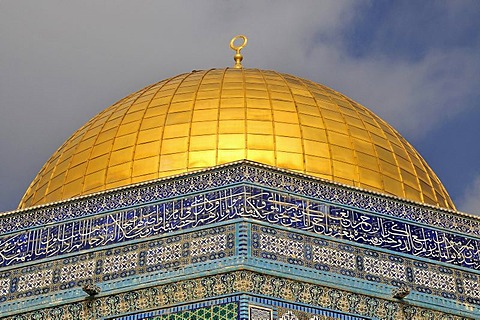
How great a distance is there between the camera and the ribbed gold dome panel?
41.4 feet

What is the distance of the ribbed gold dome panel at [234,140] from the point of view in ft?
41.4

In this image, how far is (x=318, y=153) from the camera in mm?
12711

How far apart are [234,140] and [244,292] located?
9.86ft

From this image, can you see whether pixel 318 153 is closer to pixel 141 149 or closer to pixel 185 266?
pixel 141 149

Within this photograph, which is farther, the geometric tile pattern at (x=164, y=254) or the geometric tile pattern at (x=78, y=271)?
the geometric tile pattern at (x=78, y=271)

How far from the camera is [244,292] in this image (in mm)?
9969

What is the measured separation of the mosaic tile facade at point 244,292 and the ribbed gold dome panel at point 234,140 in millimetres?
2276

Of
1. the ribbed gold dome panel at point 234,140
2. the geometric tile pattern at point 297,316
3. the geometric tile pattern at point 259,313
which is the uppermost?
the ribbed gold dome panel at point 234,140

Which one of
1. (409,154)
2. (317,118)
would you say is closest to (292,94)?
(317,118)

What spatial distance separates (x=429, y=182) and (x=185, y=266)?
14.4ft

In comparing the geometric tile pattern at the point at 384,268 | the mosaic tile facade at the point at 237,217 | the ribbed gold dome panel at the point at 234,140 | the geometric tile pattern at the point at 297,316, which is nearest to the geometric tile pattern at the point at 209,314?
the geometric tile pattern at the point at 297,316

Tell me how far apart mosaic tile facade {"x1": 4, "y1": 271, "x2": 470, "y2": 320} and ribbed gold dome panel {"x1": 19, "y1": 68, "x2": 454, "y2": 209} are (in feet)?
7.47

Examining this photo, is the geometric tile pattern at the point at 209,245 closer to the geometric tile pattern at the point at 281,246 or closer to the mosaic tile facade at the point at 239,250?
the mosaic tile facade at the point at 239,250

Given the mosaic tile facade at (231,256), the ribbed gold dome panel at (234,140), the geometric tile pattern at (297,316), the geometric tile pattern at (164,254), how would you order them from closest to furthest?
1. the geometric tile pattern at (297,316)
2. the mosaic tile facade at (231,256)
3. the geometric tile pattern at (164,254)
4. the ribbed gold dome panel at (234,140)
